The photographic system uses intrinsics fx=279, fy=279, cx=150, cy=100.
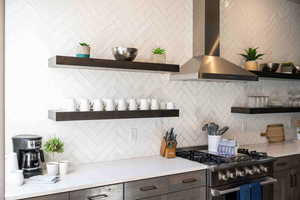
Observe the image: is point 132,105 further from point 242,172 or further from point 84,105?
point 242,172

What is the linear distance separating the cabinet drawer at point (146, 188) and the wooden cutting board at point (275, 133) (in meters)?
2.30

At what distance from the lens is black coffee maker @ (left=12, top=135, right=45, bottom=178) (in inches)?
85.0


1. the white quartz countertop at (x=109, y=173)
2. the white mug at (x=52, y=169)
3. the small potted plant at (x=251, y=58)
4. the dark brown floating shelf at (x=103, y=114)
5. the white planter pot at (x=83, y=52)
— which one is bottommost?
the white quartz countertop at (x=109, y=173)

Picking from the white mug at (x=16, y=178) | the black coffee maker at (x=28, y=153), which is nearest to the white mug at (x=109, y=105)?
the black coffee maker at (x=28, y=153)

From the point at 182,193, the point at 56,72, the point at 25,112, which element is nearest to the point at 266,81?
the point at 182,193

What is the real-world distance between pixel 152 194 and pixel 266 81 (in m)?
2.69

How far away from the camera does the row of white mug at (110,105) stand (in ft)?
7.81

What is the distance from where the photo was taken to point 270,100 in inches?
162

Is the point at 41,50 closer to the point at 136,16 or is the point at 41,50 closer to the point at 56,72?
the point at 56,72

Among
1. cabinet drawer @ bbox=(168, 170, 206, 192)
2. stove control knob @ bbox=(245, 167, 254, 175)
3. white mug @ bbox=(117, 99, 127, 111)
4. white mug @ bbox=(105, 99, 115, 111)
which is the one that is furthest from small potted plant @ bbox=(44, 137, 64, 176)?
stove control knob @ bbox=(245, 167, 254, 175)

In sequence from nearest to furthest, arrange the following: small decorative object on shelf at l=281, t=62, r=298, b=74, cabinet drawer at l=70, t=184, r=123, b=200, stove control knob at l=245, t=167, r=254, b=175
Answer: cabinet drawer at l=70, t=184, r=123, b=200 → stove control knob at l=245, t=167, r=254, b=175 → small decorative object on shelf at l=281, t=62, r=298, b=74

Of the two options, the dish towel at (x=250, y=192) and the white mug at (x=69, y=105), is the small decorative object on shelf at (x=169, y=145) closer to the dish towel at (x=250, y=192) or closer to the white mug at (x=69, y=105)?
the dish towel at (x=250, y=192)

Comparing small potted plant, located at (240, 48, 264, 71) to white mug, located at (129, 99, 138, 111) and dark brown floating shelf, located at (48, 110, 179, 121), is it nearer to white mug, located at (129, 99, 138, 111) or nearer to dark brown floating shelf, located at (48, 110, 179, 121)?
dark brown floating shelf, located at (48, 110, 179, 121)

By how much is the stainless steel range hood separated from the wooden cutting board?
1.29 metres
